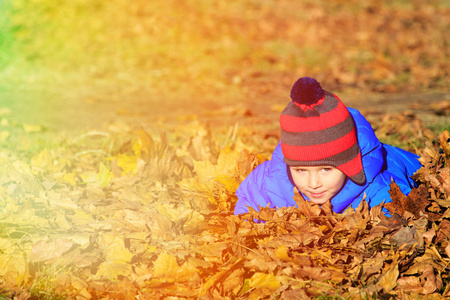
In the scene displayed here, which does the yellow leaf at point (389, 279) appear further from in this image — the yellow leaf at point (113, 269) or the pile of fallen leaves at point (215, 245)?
the yellow leaf at point (113, 269)

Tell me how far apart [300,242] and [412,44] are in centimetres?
721

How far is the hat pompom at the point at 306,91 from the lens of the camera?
2.31 metres

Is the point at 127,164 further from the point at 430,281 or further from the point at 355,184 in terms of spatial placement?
the point at 430,281

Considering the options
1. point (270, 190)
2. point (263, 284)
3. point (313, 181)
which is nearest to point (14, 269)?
point (263, 284)

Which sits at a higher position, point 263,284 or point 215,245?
point 215,245

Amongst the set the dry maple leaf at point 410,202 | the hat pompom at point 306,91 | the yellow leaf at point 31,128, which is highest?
the hat pompom at point 306,91

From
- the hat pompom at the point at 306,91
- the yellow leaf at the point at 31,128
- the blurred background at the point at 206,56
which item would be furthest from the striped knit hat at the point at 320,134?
the yellow leaf at the point at 31,128

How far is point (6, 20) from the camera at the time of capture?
9.26 m

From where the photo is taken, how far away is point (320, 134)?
2.40 metres

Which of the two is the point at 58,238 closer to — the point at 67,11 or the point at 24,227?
the point at 24,227

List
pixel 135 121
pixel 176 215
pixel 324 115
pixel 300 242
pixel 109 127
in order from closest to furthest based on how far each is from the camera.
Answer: pixel 300 242
pixel 324 115
pixel 176 215
pixel 109 127
pixel 135 121

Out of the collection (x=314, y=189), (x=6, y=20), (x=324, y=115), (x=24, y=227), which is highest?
(x=6, y=20)

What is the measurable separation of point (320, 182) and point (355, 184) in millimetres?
229

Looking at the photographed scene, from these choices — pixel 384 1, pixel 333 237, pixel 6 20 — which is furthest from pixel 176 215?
pixel 384 1
